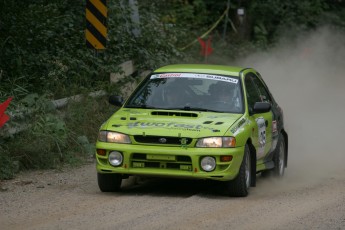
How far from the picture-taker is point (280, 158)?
44.7 ft

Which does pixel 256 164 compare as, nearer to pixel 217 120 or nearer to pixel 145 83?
pixel 217 120

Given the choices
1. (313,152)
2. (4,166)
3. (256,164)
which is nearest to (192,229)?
(256,164)

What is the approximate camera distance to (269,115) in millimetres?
12953

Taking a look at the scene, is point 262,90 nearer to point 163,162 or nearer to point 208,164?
point 208,164

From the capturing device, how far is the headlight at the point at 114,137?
1106 cm

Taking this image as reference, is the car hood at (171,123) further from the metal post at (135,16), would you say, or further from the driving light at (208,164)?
the metal post at (135,16)

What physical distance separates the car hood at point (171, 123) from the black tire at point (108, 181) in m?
0.56

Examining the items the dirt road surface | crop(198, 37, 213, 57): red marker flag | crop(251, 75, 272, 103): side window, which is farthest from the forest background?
crop(198, 37, 213, 57): red marker flag

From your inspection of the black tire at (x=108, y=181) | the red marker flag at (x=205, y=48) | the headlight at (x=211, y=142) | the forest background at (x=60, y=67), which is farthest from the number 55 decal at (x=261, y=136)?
the red marker flag at (x=205, y=48)

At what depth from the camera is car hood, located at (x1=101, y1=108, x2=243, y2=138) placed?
431 inches

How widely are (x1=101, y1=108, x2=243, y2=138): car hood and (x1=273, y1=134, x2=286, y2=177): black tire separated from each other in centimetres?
179

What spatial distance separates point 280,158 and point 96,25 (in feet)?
16.7

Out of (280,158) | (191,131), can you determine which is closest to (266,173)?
(280,158)

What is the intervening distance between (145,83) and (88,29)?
488 centimetres
